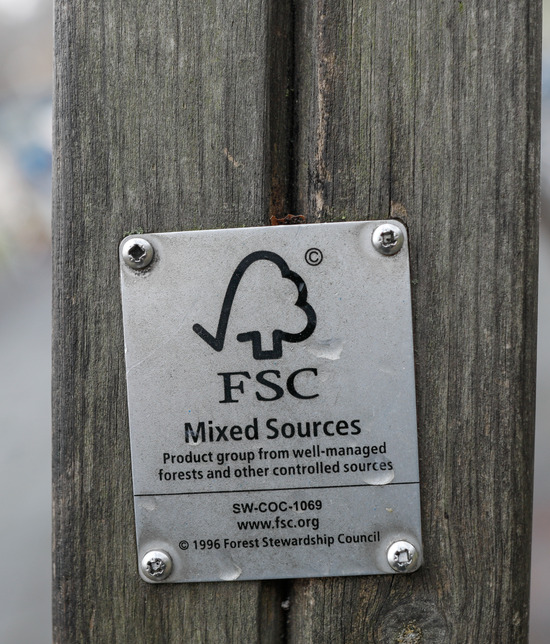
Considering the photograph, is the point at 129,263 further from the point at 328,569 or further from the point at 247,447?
the point at 328,569

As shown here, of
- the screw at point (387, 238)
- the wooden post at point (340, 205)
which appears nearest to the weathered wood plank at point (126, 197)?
the wooden post at point (340, 205)

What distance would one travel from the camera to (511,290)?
64 cm

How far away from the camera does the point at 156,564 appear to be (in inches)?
25.4

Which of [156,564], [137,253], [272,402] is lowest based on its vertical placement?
[156,564]

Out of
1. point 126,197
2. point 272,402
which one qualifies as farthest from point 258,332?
point 126,197

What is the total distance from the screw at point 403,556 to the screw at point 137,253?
375mm

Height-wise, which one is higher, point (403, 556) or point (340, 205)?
point (340, 205)

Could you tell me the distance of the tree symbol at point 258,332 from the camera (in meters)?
0.64

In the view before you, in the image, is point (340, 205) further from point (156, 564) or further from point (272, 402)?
point (156, 564)

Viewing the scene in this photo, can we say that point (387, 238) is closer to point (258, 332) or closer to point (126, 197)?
point (258, 332)

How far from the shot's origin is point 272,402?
0.64 m

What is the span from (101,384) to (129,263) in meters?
0.13

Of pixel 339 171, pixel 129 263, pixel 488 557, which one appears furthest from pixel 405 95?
pixel 488 557

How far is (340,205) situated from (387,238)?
0.19 feet
